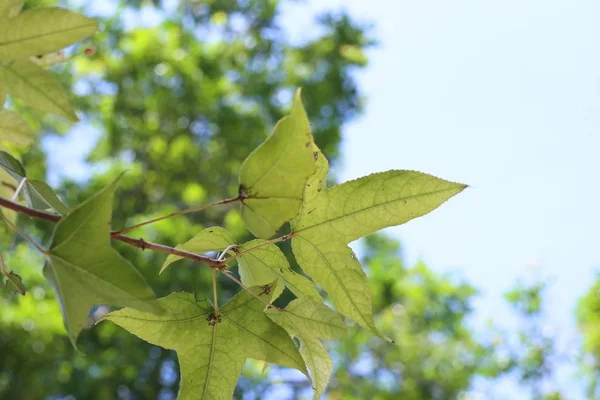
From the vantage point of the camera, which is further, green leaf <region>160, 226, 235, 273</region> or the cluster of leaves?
green leaf <region>160, 226, 235, 273</region>

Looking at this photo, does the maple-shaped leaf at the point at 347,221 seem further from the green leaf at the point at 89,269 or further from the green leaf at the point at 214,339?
the green leaf at the point at 89,269

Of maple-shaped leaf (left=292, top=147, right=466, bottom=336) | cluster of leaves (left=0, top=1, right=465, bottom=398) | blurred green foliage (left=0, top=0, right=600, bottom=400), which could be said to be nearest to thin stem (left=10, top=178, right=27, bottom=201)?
cluster of leaves (left=0, top=1, right=465, bottom=398)

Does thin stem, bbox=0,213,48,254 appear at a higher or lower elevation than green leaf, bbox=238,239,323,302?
lower

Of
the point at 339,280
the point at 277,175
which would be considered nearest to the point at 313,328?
the point at 339,280

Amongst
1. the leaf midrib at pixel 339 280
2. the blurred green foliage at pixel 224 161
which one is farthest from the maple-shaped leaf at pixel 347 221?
the blurred green foliage at pixel 224 161

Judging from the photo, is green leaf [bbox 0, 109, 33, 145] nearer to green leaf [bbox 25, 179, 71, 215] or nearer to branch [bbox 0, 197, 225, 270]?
green leaf [bbox 25, 179, 71, 215]

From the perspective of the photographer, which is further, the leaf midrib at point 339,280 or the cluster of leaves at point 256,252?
the leaf midrib at point 339,280
